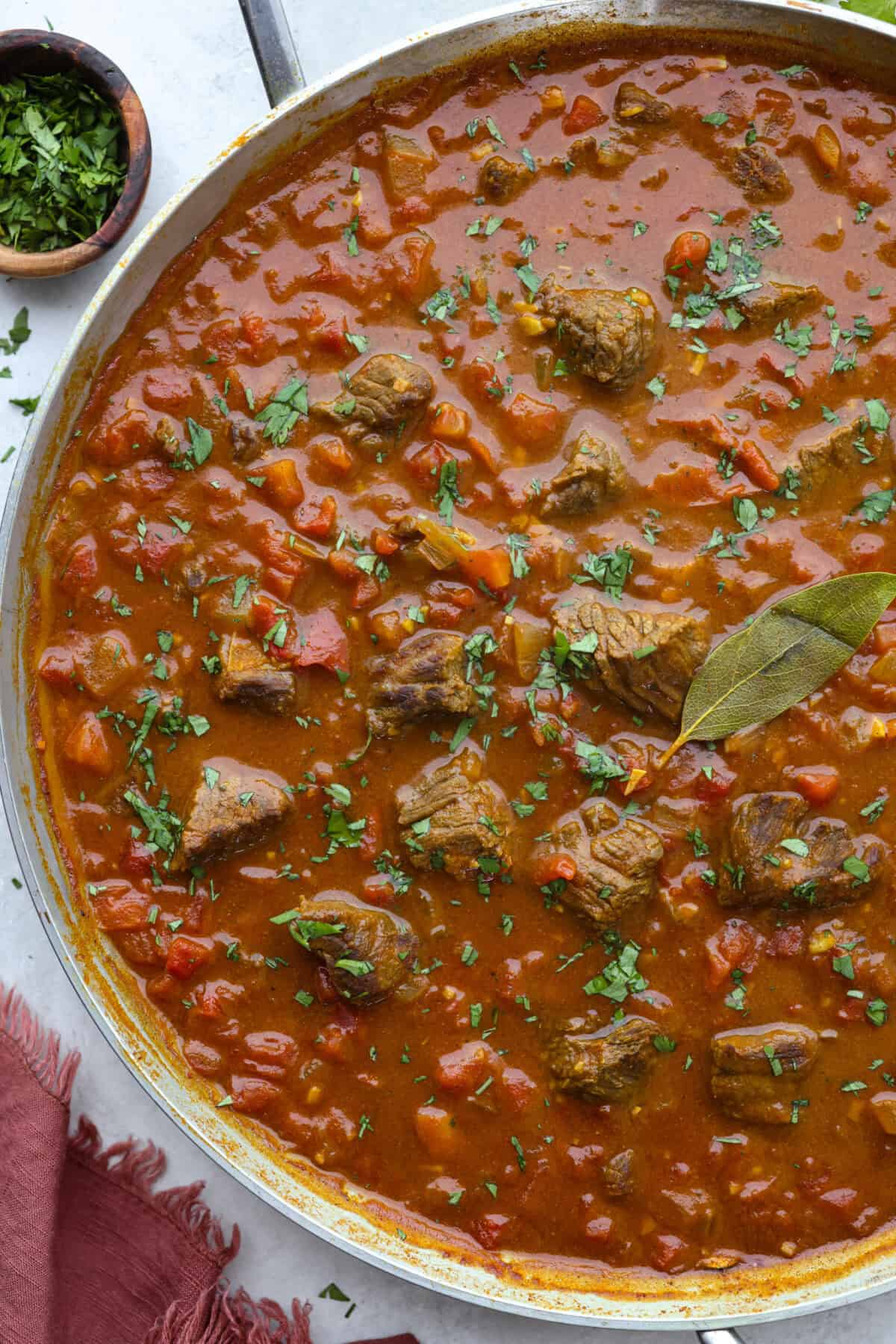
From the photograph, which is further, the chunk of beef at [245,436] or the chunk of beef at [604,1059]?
the chunk of beef at [245,436]

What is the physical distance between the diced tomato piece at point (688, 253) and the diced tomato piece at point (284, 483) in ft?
5.79

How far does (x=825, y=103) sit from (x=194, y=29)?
2989 mm

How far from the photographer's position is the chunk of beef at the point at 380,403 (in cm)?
470

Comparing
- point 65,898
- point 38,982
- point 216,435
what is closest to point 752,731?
point 216,435

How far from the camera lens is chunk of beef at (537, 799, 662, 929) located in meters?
4.61

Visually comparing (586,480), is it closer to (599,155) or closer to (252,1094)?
(599,155)

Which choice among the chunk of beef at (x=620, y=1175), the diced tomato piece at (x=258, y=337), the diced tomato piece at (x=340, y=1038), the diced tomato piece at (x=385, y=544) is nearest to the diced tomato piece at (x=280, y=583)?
the diced tomato piece at (x=385, y=544)

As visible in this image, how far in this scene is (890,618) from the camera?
4719 millimetres

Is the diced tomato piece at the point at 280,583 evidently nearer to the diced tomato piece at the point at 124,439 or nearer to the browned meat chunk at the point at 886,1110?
the diced tomato piece at the point at 124,439

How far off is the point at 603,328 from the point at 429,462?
0.87 metres

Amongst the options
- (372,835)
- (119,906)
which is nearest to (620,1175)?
(372,835)

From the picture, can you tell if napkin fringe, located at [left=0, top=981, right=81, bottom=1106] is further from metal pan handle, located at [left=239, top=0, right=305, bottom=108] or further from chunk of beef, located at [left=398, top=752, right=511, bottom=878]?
metal pan handle, located at [left=239, top=0, right=305, bottom=108]

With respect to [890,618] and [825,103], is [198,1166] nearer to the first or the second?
[890,618]

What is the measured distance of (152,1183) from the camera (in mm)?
5367
